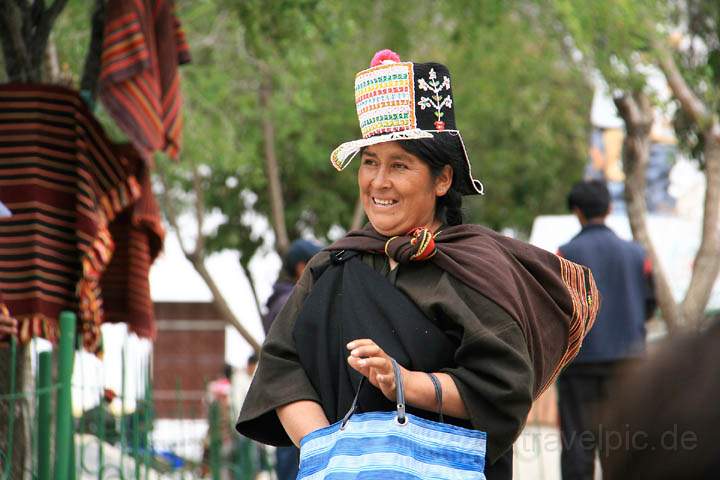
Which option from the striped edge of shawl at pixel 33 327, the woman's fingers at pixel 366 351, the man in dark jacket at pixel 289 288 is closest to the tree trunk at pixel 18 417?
the striped edge of shawl at pixel 33 327

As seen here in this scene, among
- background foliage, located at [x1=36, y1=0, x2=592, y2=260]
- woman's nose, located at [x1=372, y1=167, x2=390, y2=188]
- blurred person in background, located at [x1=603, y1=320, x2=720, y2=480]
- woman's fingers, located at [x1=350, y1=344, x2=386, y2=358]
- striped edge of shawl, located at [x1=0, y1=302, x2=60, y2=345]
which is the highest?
background foliage, located at [x1=36, y1=0, x2=592, y2=260]

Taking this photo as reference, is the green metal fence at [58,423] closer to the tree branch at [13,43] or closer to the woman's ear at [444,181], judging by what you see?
the tree branch at [13,43]

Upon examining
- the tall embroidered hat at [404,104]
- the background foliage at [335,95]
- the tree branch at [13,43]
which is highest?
the background foliage at [335,95]

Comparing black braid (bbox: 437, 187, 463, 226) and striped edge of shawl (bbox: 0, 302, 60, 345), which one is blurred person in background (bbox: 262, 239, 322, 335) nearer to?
striped edge of shawl (bbox: 0, 302, 60, 345)

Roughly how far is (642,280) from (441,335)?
412 centimetres

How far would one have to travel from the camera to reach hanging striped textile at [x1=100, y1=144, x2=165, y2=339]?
6.55m

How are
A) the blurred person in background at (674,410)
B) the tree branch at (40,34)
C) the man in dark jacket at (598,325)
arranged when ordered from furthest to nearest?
the man in dark jacket at (598,325) < the tree branch at (40,34) < the blurred person in background at (674,410)

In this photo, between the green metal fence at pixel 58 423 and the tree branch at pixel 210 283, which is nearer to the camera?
the green metal fence at pixel 58 423

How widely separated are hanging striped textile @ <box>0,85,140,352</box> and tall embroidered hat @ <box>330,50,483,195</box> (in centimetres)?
253

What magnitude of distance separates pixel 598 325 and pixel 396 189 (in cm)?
373

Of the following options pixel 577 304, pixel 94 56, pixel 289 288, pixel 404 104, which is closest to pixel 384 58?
pixel 404 104

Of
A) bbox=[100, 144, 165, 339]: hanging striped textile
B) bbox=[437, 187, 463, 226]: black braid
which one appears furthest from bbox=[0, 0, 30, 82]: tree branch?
bbox=[437, 187, 463, 226]: black braid

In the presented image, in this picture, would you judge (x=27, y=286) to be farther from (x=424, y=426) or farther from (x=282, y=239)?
(x=282, y=239)

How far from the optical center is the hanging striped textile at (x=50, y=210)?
222 inches
